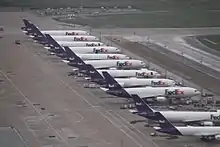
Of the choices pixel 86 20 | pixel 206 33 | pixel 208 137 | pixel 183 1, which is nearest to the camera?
pixel 208 137

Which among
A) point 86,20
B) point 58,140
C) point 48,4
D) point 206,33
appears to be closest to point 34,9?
point 48,4

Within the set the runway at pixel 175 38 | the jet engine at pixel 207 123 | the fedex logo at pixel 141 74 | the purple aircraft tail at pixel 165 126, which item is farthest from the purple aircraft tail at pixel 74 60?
the jet engine at pixel 207 123

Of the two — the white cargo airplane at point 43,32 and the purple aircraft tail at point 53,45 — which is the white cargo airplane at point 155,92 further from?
the white cargo airplane at point 43,32

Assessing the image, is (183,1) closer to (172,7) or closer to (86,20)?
(172,7)

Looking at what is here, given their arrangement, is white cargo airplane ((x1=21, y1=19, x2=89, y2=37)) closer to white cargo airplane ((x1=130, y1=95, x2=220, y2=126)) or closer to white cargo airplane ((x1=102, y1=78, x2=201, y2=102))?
white cargo airplane ((x1=102, y1=78, x2=201, y2=102))

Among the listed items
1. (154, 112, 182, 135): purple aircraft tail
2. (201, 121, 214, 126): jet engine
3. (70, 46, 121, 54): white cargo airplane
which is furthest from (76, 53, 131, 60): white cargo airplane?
(154, 112, 182, 135): purple aircraft tail
